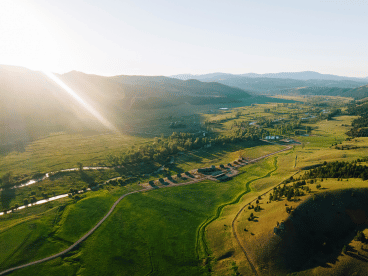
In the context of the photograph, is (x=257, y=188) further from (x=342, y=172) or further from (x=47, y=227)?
(x=47, y=227)

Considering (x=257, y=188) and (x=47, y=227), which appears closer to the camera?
(x=47, y=227)

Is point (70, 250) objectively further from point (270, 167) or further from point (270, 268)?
point (270, 167)


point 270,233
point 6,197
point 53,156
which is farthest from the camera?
point 53,156

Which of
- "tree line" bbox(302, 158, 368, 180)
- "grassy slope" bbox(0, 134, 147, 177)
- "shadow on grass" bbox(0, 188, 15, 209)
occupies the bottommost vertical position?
"shadow on grass" bbox(0, 188, 15, 209)

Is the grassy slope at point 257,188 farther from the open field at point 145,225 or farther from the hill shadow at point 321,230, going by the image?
the hill shadow at point 321,230

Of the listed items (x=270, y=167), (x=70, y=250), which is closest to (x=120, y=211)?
(x=70, y=250)

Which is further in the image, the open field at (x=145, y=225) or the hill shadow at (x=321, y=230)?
the open field at (x=145, y=225)

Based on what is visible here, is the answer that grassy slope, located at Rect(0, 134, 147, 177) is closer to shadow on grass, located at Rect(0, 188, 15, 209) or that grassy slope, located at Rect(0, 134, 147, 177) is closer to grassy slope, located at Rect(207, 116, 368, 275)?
shadow on grass, located at Rect(0, 188, 15, 209)

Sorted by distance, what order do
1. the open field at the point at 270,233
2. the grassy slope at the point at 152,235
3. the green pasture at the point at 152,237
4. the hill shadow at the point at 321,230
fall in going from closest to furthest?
the open field at the point at 270,233
the hill shadow at the point at 321,230
the green pasture at the point at 152,237
the grassy slope at the point at 152,235

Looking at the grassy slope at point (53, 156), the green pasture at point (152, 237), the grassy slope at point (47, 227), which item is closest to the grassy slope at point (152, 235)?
the green pasture at point (152, 237)

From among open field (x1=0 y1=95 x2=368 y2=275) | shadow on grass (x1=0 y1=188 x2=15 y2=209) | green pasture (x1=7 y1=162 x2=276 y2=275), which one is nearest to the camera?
green pasture (x1=7 y1=162 x2=276 y2=275)

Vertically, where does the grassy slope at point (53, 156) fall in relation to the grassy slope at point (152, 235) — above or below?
above

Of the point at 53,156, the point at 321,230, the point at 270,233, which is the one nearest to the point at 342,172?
the point at 321,230

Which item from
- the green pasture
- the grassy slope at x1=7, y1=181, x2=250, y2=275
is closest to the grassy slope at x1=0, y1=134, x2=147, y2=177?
the green pasture
